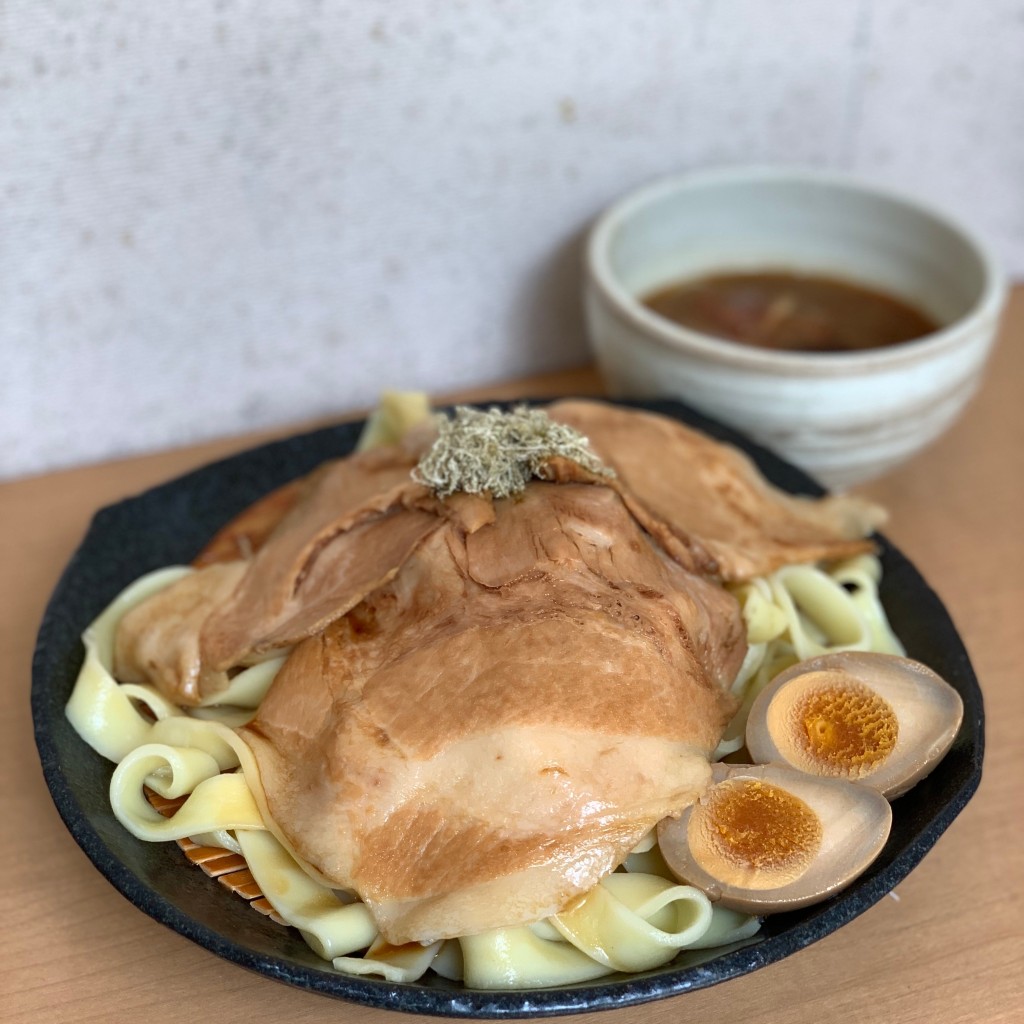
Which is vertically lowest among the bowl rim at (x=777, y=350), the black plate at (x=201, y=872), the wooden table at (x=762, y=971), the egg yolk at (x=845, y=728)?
the wooden table at (x=762, y=971)

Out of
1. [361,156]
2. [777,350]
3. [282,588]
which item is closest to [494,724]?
[282,588]

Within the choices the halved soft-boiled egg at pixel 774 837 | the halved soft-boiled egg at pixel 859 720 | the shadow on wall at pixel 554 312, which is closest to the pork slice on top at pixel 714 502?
the halved soft-boiled egg at pixel 859 720

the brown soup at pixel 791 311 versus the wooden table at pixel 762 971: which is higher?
the brown soup at pixel 791 311

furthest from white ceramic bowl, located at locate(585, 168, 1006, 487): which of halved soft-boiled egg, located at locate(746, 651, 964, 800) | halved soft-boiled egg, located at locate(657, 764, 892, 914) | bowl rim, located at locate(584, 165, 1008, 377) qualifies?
halved soft-boiled egg, located at locate(657, 764, 892, 914)

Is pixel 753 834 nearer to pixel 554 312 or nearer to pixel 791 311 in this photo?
pixel 791 311

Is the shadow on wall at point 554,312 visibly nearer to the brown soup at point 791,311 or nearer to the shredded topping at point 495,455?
the brown soup at point 791,311
